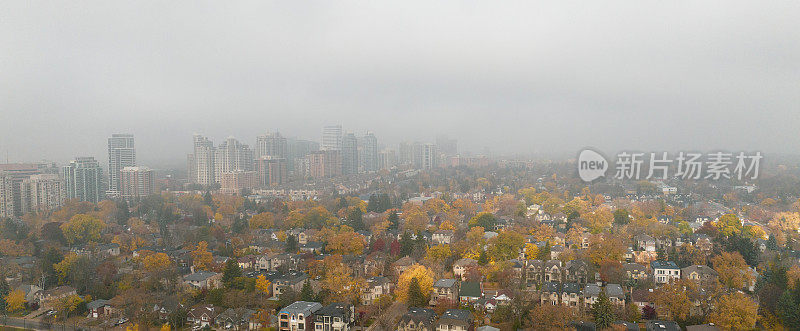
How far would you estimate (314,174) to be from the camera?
31.9 metres

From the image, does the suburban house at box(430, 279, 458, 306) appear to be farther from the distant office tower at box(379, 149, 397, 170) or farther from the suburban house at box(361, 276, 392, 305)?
the distant office tower at box(379, 149, 397, 170)

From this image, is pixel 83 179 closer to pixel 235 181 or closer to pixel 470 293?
pixel 235 181

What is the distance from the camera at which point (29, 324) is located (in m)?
8.10

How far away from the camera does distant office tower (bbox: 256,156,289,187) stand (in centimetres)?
2905

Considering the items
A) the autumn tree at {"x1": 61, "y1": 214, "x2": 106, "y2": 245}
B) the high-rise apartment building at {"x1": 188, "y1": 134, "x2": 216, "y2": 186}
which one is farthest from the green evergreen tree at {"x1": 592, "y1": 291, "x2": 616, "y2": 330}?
the high-rise apartment building at {"x1": 188, "y1": 134, "x2": 216, "y2": 186}

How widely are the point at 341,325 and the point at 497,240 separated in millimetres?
4590

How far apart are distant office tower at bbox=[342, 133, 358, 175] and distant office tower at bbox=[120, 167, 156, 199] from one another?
42.8ft

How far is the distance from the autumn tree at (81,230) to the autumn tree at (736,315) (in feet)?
47.4

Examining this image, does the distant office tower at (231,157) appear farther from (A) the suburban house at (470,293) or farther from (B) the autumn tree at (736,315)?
(B) the autumn tree at (736,315)

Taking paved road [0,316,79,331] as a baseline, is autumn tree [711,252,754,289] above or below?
above

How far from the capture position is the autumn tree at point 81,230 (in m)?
13.2

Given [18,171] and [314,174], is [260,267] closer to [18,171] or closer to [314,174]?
[18,171]

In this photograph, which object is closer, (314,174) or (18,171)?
(18,171)

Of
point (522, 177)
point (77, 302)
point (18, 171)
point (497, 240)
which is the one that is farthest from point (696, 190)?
point (18, 171)
